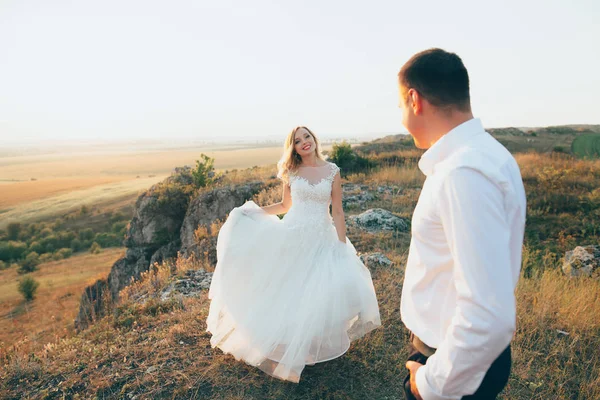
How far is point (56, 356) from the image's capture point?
4707 mm

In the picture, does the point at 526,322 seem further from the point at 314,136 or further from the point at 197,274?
the point at 197,274

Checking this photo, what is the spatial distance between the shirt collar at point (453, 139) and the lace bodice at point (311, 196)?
10.1ft

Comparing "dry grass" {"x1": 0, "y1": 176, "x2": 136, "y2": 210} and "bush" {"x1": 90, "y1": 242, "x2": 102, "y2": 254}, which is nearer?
"bush" {"x1": 90, "y1": 242, "x2": 102, "y2": 254}

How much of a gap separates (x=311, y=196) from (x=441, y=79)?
134 inches

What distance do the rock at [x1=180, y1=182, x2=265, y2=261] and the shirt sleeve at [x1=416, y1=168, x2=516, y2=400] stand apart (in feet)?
41.1

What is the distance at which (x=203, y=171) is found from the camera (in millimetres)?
16344

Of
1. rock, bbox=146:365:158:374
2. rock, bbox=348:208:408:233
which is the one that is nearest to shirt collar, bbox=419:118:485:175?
rock, bbox=146:365:158:374

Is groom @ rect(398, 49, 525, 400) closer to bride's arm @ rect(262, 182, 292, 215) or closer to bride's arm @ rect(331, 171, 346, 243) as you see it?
bride's arm @ rect(331, 171, 346, 243)

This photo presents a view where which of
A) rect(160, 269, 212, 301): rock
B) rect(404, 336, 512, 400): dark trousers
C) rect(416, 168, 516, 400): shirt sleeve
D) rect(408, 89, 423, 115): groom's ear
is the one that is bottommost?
rect(160, 269, 212, 301): rock

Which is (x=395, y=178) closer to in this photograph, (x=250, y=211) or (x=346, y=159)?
(x=346, y=159)

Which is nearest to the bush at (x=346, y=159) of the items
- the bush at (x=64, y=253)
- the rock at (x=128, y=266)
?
the rock at (x=128, y=266)

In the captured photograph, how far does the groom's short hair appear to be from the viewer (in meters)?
1.49

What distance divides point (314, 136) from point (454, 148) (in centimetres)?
388

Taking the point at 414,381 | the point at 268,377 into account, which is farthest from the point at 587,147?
the point at 414,381
